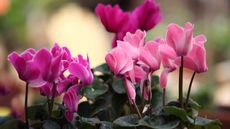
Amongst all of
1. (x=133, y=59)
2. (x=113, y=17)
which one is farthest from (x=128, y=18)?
(x=133, y=59)

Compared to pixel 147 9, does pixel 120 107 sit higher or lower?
lower

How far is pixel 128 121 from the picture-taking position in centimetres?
58

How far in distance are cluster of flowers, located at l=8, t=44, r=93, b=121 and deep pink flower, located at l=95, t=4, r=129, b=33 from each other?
0.12m

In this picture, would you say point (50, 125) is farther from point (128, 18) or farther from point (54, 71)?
point (128, 18)

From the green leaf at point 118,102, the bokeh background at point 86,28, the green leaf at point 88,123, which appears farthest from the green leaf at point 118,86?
the bokeh background at point 86,28

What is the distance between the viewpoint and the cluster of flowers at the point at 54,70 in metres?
0.56

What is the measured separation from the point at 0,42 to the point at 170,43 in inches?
147

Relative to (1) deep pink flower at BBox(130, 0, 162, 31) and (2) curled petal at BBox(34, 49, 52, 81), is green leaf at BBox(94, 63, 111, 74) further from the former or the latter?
(2) curled petal at BBox(34, 49, 52, 81)

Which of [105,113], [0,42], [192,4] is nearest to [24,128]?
[105,113]

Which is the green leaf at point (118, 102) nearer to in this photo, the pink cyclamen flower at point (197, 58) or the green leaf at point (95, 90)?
the green leaf at point (95, 90)

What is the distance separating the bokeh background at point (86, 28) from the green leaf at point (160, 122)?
6.32ft

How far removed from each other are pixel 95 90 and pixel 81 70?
0.44 feet

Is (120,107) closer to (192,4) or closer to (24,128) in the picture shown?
(24,128)

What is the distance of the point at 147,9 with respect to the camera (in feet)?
2.30
